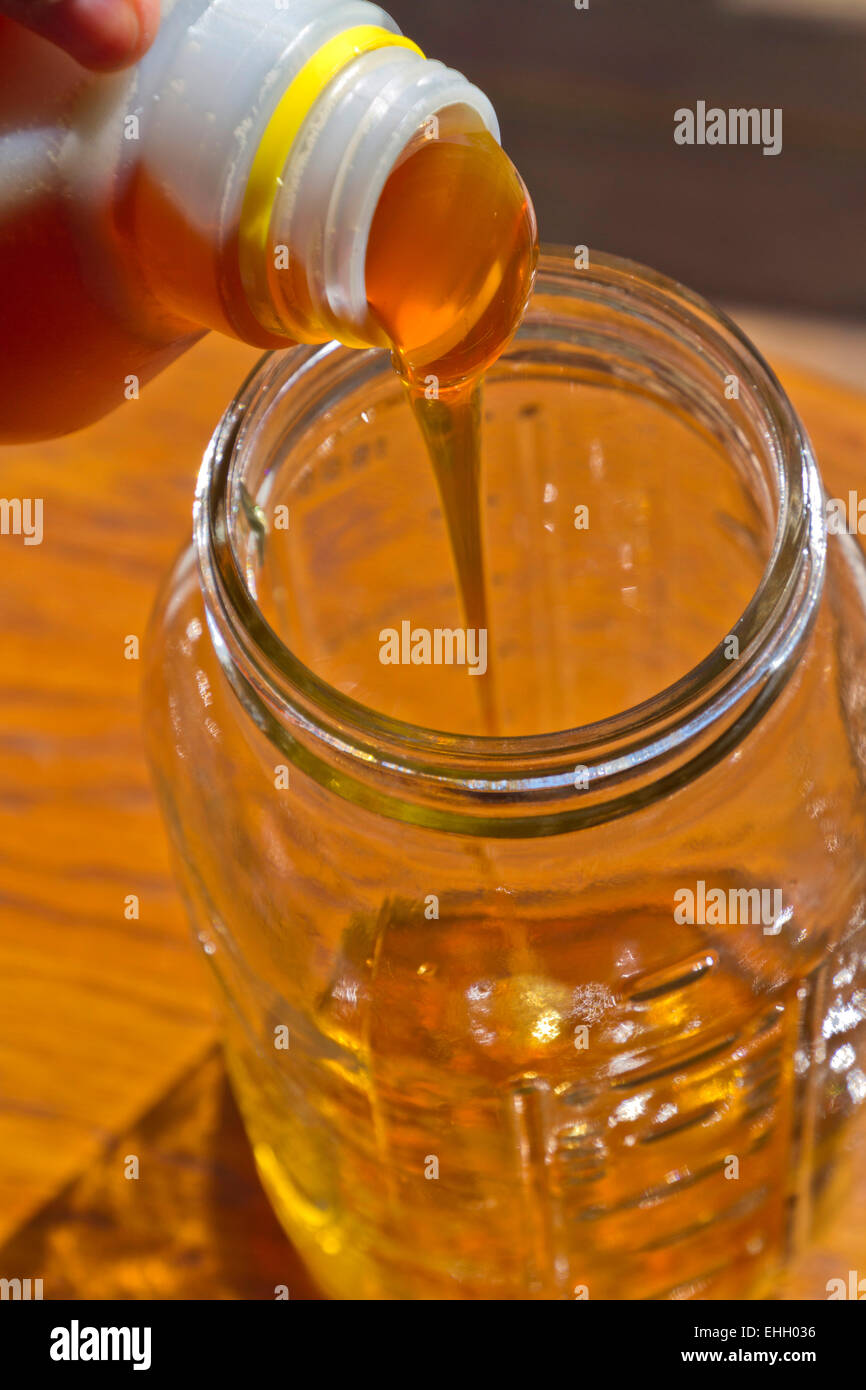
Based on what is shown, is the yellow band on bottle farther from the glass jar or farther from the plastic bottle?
the glass jar

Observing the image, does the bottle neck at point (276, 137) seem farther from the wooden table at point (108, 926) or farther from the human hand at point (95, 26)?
the wooden table at point (108, 926)

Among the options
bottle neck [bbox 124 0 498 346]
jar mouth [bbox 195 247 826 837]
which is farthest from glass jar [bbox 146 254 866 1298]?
bottle neck [bbox 124 0 498 346]

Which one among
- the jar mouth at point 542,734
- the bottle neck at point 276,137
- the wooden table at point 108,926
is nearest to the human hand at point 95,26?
the bottle neck at point 276,137

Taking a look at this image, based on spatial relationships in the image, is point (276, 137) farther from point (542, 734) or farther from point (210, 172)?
point (542, 734)

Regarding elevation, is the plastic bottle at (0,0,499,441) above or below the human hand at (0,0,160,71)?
below

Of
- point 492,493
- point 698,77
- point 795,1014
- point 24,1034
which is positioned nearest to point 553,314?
point 492,493

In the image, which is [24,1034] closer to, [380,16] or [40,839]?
[40,839]
